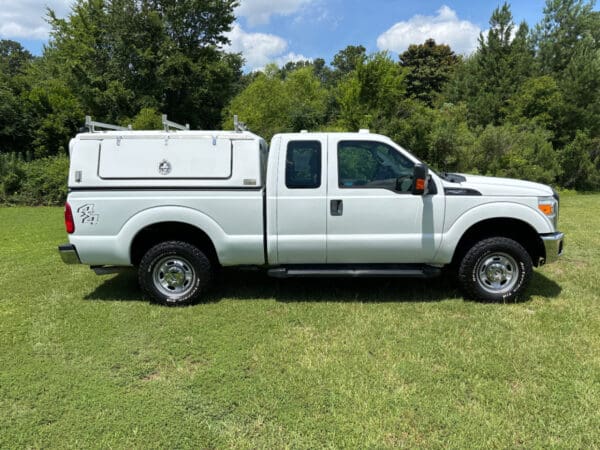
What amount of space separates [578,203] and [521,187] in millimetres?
11468

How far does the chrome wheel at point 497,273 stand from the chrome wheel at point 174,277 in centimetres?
337

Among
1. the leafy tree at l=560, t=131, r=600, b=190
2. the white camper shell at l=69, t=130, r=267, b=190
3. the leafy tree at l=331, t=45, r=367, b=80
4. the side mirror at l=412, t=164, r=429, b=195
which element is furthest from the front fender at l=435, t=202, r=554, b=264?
the leafy tree at l=331, t=45, r=367, b=80

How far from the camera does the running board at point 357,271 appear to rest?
493 cm

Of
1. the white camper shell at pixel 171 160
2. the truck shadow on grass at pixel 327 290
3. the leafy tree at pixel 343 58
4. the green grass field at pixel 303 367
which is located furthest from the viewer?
the leafy tree at pixel 343 58

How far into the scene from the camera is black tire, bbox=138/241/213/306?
16.4 feet

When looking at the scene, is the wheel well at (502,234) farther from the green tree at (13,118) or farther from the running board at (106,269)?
the green tree at (13,118)

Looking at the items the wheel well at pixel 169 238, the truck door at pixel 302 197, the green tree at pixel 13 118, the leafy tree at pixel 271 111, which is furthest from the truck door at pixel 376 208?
the green tree at pixel 13 118

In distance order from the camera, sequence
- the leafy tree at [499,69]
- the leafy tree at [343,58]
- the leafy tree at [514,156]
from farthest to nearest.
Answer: the leafy tree at [343,58] < the leafy tree at [499,69] < the leafy tree at [514,156]

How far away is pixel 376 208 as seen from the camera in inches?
189

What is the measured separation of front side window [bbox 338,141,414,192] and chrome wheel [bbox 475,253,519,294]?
4.32ft

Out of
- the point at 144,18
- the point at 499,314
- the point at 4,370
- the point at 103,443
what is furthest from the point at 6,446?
the point at 144,18

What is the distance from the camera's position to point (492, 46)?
2420 cm

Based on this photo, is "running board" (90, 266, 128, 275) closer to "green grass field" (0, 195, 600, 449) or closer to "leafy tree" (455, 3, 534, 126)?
"green grass field" (0, 195, 600, 449)

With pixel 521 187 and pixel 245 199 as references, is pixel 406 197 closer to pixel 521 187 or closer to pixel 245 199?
pixel 521 187
